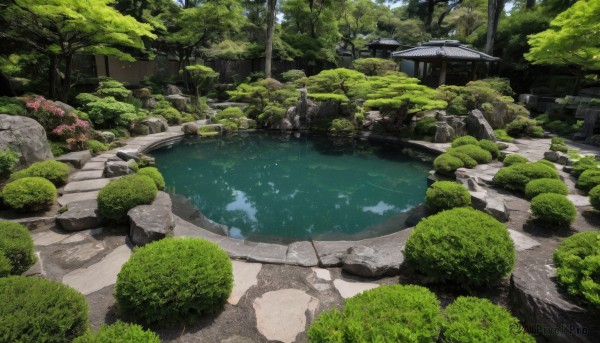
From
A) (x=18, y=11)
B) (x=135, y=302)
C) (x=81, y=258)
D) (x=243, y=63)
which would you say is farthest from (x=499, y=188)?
(x=243, y=63)

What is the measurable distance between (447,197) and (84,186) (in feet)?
22.1

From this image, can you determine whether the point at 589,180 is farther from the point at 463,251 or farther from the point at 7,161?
the point at 7,161

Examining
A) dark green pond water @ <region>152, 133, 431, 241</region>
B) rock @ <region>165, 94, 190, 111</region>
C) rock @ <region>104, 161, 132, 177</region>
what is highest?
rock @ <region>165, 94, 190, 111</region>

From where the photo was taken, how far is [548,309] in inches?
99.7

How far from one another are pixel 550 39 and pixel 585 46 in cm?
115

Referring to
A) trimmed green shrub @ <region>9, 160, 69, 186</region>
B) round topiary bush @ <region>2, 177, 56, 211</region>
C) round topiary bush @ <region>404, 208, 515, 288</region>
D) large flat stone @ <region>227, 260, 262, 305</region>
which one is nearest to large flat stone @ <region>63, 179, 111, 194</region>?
trimmed green shrub @ <region>9, 160, 69, 186</region>

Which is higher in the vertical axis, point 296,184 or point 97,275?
point 97,275

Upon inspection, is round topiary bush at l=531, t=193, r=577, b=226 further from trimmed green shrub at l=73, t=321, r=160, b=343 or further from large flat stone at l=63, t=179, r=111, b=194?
large flat stone at l=63, t=179, r=111, b=194

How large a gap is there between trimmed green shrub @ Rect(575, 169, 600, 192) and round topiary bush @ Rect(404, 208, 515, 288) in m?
4.50

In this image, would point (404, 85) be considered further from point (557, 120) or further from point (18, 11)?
point (18, 11)

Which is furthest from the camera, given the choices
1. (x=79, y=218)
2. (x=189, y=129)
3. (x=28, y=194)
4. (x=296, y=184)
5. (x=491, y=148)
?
(x=189, y=129)

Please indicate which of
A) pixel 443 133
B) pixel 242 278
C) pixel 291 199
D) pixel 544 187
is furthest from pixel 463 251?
pixel 443 133

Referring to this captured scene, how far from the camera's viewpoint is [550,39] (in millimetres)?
12062

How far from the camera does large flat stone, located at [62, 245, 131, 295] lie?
347 cm
